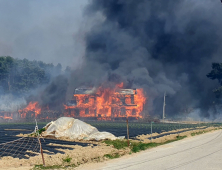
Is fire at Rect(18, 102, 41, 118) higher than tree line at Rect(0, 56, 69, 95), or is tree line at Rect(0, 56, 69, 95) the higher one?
tree line at Rect(0, 56, 69, 95)

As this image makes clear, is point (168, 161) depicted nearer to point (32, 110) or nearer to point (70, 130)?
point (70, 130)

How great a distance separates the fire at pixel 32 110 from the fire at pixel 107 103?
13846mm

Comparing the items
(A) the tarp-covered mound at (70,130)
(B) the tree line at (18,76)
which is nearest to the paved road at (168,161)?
(A) the tarp-covered mound at (70,130)

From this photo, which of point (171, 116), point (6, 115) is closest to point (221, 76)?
point (171, 116)

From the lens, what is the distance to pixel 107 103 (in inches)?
4471

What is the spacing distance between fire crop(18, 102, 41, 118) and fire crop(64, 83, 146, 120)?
1385cm

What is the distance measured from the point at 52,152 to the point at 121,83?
87549mm

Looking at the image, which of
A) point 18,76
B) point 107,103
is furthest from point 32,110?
point 18,76

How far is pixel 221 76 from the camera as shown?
382ft

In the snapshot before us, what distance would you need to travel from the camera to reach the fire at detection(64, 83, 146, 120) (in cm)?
11125

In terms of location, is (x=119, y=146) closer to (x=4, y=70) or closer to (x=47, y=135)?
(x=47, y=135)

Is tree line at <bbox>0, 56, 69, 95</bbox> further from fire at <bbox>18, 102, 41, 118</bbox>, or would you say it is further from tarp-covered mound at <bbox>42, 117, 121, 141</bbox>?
tarp-covered mound at <bbox>42, 117, 121, 141</bbox>

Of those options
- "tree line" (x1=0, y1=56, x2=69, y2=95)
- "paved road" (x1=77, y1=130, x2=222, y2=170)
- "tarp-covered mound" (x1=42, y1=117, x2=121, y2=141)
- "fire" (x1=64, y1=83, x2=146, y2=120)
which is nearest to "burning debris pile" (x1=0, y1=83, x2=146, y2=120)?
"fire" (x1=64, y1=83, x2=146, y2=120)

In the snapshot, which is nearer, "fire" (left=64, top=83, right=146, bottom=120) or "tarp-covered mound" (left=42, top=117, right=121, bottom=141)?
"tarp-covered mound" (left=42, top=117, right=121, bottom=141)
